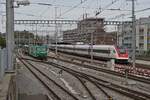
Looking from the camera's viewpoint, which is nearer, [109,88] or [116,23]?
[109,88]

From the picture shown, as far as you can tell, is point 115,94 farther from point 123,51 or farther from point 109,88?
point 123,51

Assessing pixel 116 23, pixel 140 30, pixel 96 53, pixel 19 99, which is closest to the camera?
pixel 19 99

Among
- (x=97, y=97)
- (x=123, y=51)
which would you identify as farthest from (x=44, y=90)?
(x=123, y=51)

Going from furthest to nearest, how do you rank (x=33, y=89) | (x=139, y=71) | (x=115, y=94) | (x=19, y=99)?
(x=139, y=71) → (x=33, y=89) → (x=115, y=94) → (x=19, y=99)

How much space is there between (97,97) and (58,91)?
337cm

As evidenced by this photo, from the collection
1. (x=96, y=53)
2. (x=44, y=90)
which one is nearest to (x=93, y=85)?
(x=44, y=90)

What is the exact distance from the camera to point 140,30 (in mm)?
105875

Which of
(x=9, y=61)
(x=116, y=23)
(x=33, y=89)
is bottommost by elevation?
(x=33, y=89)

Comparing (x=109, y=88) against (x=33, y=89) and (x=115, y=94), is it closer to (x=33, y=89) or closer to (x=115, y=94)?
(x=115, y=94)

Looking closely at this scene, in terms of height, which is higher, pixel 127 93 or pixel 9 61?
pixel 9 61

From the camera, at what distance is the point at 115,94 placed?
17719 millimetres

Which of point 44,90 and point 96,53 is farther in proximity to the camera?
point 96,53

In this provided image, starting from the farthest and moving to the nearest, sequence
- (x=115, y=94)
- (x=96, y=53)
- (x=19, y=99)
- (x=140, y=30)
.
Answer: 1. (x=140, y=30)
2. (x=96, y=53)
3. (x=115, y=94)
4. (x=19, y=99)

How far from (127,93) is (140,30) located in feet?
299
